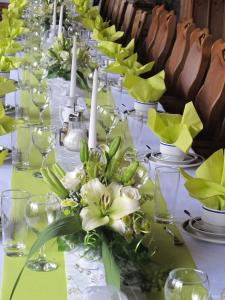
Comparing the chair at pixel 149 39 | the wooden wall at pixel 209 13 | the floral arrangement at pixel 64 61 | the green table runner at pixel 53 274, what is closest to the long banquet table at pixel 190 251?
the green table runner at pixel 53 274

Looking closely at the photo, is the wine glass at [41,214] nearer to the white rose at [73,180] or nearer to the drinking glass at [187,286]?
the white rose at [73,180]

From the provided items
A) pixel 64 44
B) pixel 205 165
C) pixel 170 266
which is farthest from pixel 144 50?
pixel 170 266

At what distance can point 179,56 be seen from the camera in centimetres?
433

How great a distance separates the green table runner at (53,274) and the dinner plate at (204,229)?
6 centimetres

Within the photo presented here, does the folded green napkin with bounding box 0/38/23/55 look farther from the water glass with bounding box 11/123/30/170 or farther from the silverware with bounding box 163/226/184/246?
the silverware with bounding box 163/226/184/246

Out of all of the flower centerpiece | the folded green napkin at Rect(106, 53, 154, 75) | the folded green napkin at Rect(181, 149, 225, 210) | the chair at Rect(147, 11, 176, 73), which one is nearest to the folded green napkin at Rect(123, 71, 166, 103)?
the folded green napkin at Rect(106, 53, 154, 75)

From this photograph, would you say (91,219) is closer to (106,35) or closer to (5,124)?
(5,124)


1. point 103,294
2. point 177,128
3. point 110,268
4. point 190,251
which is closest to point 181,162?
point 177,128

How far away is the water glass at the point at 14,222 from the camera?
1.56 m

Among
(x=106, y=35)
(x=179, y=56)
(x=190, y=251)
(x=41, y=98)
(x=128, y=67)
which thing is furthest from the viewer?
(x=106, y=35)

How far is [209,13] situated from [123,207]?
6645mm

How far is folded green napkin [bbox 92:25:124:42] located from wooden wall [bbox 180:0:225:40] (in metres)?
2.73

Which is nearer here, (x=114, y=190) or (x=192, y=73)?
(x=114, y=190)

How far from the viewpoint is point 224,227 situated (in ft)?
5.89
